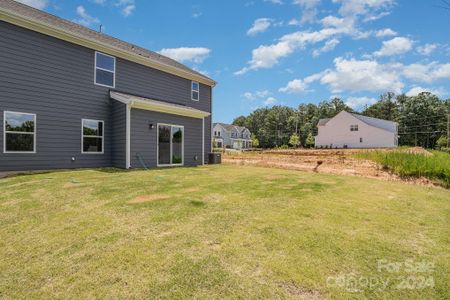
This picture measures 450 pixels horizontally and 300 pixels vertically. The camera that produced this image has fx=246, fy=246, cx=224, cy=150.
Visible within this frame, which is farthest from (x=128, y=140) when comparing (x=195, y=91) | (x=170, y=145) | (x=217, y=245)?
(x=217, y=245)

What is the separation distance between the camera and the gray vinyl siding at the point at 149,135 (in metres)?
10.6

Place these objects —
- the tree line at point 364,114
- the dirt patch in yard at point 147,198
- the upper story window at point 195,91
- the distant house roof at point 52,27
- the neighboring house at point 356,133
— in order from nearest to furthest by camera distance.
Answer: the dirt patch in yard at point 147,198 < the distant house roof at point 52,27 < the upper story window at point 195,91 < the neighboring house at point 356,133 < the tree line at point 364,114

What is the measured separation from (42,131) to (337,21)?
1280 centimetres

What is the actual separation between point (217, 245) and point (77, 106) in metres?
10.1

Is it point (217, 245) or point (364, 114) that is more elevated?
point (364, 114)

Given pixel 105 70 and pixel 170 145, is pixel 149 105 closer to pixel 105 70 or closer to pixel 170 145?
pixel 170 145

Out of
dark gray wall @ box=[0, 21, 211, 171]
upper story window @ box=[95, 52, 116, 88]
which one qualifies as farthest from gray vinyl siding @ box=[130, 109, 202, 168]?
upper story window @ box=[95, 52, 116, 88]

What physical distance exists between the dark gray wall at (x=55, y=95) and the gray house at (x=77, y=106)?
0.09 feet

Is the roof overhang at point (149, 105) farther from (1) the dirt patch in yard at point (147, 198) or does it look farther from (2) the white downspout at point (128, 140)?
(1) the dirt patch in yard at point (147, 198)

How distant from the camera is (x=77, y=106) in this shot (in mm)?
10383

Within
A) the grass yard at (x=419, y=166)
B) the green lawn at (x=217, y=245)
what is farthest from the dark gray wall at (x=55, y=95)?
the grass yard at (x=419, y=166)

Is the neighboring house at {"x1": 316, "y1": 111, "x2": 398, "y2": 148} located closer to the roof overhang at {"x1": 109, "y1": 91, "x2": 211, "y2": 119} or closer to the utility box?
the utility box

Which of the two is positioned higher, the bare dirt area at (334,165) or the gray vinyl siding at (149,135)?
the gray vinyl siding at (149,135)

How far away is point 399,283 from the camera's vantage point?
87.5 inches
